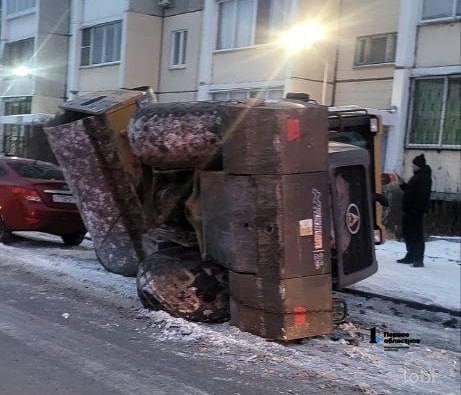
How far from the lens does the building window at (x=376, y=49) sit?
18312mm

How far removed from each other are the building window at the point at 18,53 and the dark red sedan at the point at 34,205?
22587 mm

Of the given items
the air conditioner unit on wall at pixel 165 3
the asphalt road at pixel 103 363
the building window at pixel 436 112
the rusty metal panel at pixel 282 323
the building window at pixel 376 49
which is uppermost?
the air conditioner unit on wall at pixel 165 3

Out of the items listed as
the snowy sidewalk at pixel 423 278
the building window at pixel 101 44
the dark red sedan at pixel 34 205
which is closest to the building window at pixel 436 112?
→ the snowy sidewalk at pixel 423 278

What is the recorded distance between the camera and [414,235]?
33.6 ft

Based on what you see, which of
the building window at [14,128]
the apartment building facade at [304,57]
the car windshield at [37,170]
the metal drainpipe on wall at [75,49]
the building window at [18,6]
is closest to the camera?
the car windshield at [37,170]

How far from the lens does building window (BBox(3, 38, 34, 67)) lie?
104 feet

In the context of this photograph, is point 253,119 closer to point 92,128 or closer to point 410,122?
point 92,128

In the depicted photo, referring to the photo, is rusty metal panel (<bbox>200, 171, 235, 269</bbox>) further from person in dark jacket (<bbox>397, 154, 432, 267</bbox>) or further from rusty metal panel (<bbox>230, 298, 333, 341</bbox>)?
person in dark jacket (<bbox>397, 154, 432, 267</bbox>)

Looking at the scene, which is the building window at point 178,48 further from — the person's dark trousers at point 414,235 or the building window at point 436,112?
the person's dark trousers at point 414,235

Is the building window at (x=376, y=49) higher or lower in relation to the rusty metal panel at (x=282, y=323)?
higher

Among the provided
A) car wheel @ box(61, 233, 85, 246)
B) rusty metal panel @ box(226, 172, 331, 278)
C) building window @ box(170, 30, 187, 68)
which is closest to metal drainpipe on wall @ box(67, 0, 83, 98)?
building window @ box(170, 30, 187, 68)

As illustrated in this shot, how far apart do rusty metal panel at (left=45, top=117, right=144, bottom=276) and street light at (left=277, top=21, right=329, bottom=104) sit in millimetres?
12265

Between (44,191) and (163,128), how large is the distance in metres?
4.40

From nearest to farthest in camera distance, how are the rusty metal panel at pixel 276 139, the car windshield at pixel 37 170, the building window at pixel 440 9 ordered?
the rusty metal panel at pixel 276 139 → the car windshield at pixel 37 170 → the building window at pixel 440 9
